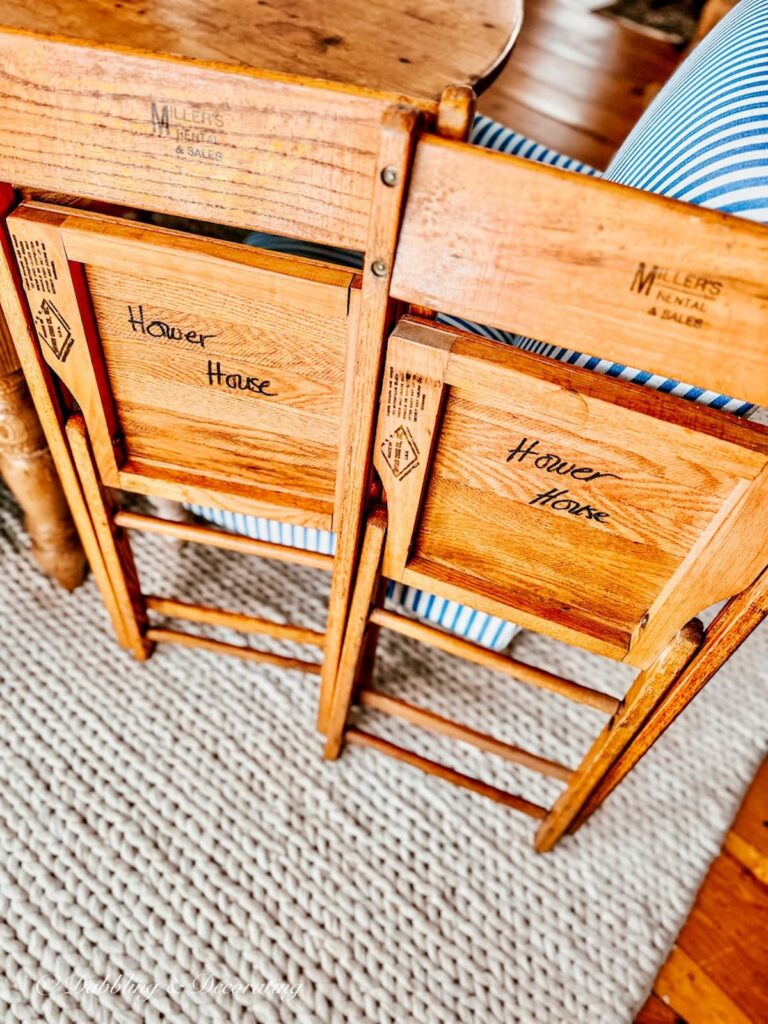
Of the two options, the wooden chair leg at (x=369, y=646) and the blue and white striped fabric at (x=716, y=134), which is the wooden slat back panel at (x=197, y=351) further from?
the blue and white striped fabric at (x=716, y=134)

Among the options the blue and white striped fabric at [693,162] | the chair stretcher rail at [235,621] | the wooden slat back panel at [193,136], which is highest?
the blue and white striped fabric at [693,162]

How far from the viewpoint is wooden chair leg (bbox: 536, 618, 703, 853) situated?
68 centimetres

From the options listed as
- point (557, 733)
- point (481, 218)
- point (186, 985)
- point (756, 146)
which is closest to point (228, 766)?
point (186, 985)

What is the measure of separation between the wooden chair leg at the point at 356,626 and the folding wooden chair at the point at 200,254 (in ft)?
0.06

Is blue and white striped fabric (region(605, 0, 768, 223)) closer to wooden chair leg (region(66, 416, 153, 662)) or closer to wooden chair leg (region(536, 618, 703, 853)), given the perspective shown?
wooden chair leg (region(536, 618, 703, 853))

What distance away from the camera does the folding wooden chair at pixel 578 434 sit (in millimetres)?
480

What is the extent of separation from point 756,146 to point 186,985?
1.03m

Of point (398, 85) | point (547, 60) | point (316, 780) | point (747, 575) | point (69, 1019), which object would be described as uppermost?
point (547, 60)

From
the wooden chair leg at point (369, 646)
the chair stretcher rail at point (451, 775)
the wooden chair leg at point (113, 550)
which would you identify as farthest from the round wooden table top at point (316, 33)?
the chair stretcher rail at point (451, 775)

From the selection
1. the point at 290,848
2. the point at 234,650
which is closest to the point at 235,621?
the point at 234,650

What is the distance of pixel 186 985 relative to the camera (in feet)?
2.86

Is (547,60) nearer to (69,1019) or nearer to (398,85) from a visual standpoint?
(398,85)

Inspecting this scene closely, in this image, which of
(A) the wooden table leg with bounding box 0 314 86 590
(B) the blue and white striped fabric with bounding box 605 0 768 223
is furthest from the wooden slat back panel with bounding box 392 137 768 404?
(A) the wooden table leg with bounding box 0 314 86 590

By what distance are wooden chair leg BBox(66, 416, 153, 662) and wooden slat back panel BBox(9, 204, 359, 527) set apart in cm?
2
